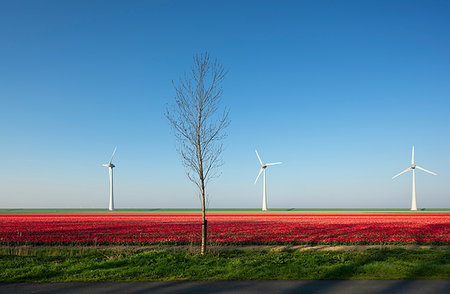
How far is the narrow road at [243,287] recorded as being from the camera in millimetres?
7879

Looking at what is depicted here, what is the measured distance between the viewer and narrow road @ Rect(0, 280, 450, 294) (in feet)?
25.8

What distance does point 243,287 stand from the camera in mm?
8289

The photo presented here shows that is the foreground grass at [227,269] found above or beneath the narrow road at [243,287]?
beneath

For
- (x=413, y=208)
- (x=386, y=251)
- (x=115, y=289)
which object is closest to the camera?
(x=115, y=289)

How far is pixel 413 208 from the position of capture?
9675 centimetres

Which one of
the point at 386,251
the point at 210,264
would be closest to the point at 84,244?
the point at 210,264

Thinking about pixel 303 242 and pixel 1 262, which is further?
pixel 303 242

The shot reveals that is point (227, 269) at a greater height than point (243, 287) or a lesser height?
lesser

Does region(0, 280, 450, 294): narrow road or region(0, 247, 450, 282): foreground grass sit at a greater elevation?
region(0, 280, 450, 294): narrow road

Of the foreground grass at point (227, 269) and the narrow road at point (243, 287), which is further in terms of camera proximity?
the foreground grass at point (227, 269)

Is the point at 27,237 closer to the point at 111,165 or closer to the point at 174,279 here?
the point at 174,279

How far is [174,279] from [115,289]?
5.63 ft

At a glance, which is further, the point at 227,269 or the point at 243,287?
the point at 227,269

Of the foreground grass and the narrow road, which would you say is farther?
the foreground grass
